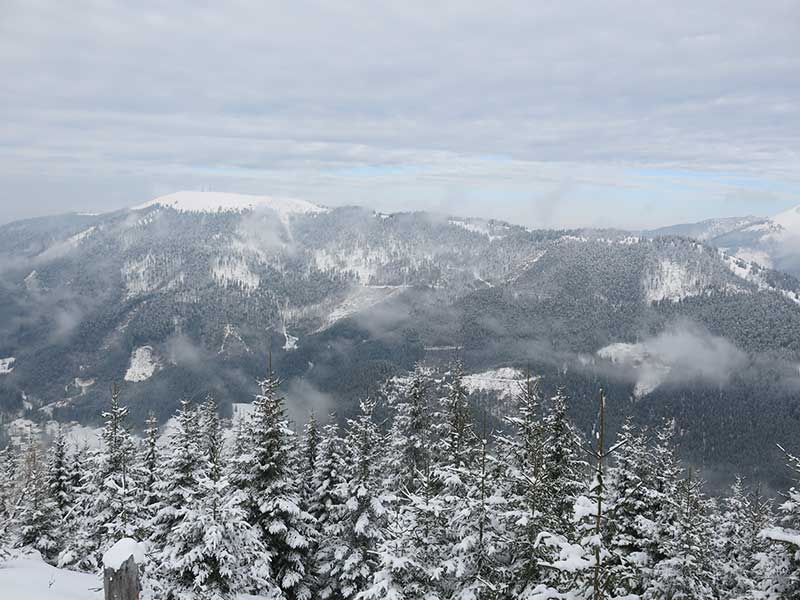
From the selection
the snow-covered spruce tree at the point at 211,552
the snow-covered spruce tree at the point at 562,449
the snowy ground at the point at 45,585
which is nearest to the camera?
the snowy ground at the point at 45,585

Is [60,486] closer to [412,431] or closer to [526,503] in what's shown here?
[412,431]

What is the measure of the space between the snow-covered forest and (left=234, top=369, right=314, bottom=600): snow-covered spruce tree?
0.28 ft

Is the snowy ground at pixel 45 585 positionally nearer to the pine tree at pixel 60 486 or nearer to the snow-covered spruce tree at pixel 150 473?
the snow-covered spruce tree at pixel 150 473

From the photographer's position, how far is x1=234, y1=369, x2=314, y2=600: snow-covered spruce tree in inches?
881

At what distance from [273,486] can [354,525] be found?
4678mm

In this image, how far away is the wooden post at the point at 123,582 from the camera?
582 centimetres

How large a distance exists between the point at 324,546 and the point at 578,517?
19929mm

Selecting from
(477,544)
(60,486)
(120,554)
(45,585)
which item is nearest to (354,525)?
(477,544)

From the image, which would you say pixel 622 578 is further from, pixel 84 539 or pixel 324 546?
pixel 84 539

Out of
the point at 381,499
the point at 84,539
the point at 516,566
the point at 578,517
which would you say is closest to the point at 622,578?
the point at 578,517

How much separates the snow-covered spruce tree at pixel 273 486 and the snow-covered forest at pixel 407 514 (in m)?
0.08

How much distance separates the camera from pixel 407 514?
16.5 metres

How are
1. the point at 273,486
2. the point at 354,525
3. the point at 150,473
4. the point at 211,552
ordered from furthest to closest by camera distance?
the point at 150,473, the point at 354,525, the point at 273,486, the point at 211,552

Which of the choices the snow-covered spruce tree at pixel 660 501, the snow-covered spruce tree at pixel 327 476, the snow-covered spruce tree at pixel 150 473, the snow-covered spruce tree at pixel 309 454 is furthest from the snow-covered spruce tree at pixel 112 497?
the snow-covered spruce tree at pixel 660 501
